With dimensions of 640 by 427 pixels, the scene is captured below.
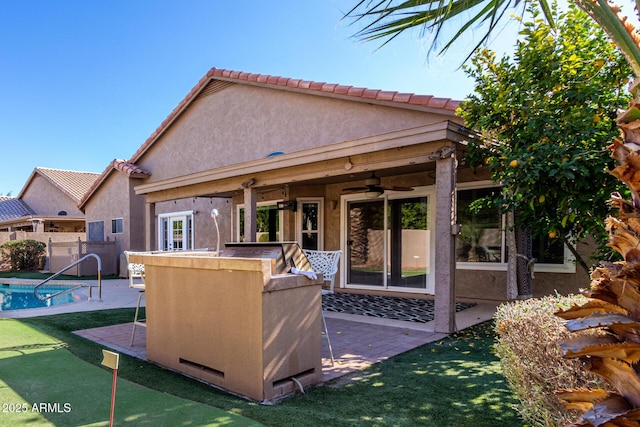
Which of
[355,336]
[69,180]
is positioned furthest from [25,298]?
[69,180]

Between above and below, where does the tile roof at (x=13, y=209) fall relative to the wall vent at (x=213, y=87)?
below

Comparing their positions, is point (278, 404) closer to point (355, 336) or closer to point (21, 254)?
point (355, 336)

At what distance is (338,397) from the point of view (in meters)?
3.67

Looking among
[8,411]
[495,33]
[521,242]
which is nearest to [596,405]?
[495,33]

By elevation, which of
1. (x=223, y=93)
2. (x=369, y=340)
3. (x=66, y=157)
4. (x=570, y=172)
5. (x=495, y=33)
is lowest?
(x=369, y=340)

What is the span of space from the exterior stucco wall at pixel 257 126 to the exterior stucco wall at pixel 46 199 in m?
11.1

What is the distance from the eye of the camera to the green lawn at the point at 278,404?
3.18 meters

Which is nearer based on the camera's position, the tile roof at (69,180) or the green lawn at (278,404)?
the green lawn at (278,404)

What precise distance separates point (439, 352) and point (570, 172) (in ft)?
8.63

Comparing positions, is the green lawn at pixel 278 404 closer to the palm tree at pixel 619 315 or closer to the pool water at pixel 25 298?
the palm tree at pixel 619 315

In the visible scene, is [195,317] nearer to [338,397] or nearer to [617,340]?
[338,397]

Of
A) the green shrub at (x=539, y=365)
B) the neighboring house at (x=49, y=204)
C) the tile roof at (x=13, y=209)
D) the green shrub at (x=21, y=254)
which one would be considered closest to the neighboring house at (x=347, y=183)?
the green shrub at (x=539, y=365)

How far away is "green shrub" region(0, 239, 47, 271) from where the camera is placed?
18.5 metres

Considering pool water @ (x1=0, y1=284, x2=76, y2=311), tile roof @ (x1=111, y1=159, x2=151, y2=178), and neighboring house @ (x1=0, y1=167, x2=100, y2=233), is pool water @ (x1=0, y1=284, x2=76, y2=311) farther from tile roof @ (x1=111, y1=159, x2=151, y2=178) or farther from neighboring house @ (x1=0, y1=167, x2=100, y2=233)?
neighboring house @ (x1=0, y1=167, x2=100, y2=233)
